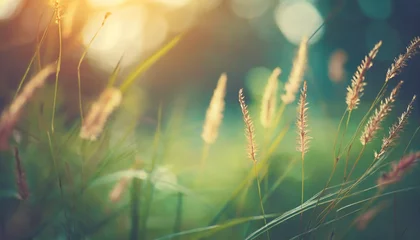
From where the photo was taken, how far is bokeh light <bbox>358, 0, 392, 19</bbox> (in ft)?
26.0

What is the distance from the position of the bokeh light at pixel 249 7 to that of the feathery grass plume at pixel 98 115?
15.3 m

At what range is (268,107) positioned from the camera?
979 millimetres

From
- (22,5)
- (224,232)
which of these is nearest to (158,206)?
(224,232)

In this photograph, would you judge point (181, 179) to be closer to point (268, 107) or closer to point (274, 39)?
point (268, 107)

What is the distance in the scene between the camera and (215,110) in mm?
923

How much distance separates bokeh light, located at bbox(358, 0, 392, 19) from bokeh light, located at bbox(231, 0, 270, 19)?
289 inches

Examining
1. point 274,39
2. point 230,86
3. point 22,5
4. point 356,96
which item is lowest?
point 230,86

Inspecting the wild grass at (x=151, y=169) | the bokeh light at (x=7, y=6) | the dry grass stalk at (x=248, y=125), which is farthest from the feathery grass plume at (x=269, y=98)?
the bokeh light at (x=7, y=6)

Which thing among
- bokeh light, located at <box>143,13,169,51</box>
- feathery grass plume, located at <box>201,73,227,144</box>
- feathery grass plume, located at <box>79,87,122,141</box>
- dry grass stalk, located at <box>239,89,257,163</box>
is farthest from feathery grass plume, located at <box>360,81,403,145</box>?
bokeh light, located at <box>143,13,169,51</box>

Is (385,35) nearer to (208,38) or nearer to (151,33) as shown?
(151,33)

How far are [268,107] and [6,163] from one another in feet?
3.13

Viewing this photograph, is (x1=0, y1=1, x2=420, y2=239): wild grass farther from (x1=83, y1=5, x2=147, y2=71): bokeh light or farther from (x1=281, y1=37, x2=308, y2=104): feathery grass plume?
(x1=83, y1=5, x2=147, y2=71): bokeh light

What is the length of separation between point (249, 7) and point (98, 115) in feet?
60.1

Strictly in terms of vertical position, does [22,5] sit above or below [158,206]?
above
